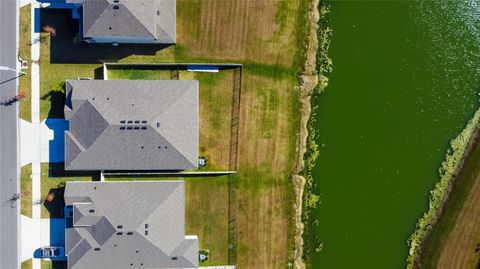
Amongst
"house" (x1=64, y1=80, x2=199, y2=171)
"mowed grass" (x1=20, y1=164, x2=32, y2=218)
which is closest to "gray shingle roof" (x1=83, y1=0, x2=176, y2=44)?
"house" (x1=64, y1=80, x2=199, y2=171)

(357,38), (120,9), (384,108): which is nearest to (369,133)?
(384,108)

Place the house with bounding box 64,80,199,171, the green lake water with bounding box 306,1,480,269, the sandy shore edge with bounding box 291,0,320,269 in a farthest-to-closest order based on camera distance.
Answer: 1. the green lake water with bounding box 306,1,480,269
2. the sandy shore edge with bounding box 291,0,320,269
3. the house with bounding box 64,80,199,171

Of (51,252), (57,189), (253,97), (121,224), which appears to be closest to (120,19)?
(253,97)

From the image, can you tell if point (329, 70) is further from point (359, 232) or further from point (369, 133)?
point (359, 232)

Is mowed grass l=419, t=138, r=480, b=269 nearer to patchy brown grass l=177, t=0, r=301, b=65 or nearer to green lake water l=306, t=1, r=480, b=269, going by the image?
green lake water l=306, t=1, r=480, b=269

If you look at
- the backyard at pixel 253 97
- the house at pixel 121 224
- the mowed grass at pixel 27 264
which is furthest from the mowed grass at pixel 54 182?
the mowed grass at pixel 27 264

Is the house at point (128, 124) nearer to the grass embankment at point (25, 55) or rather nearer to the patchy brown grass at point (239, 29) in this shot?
the grass embankment at point (25, 55)
